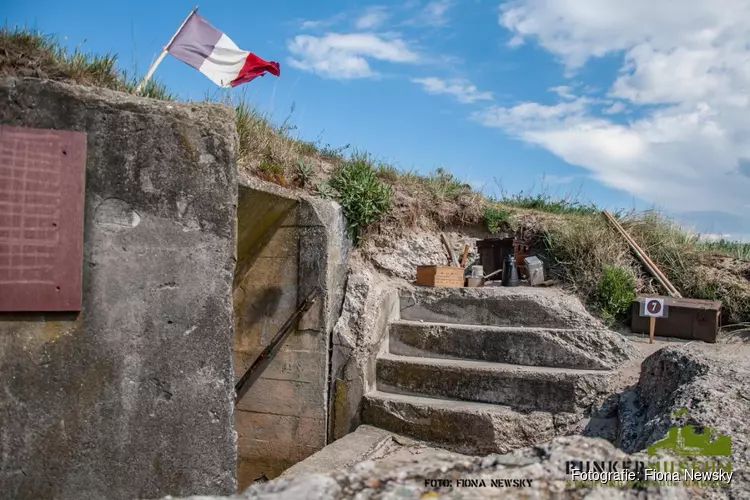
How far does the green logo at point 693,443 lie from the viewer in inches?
89.4

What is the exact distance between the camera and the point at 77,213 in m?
3.13

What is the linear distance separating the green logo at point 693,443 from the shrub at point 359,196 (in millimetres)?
4437

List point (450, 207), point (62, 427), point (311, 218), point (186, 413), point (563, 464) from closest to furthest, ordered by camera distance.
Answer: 1. point (563, 464)
2. point (62, 427)
3. point (186, 413)
4. point (311, 218)
5. point (450, 207)

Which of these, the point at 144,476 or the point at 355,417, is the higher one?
the point at 144,476

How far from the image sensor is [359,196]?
21.4ft

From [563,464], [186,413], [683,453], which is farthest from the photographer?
[186,413]

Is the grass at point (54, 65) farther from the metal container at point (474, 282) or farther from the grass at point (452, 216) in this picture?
the metal container at point (474, 282)

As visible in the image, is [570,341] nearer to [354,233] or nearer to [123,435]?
[354,233]

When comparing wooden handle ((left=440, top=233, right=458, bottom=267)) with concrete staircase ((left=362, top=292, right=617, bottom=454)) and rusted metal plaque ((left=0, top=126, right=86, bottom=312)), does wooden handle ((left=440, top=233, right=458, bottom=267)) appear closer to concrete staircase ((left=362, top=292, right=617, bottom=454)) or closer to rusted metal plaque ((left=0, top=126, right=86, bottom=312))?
concrete staircase ((left=362, top=292, right=617, bottom=454))

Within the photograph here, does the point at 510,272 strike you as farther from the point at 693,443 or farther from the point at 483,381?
the point at 693,443

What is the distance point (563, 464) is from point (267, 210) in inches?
172

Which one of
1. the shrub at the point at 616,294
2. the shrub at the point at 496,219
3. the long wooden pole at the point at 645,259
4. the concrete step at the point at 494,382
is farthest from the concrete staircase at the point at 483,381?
the shrub at the point at 496,219

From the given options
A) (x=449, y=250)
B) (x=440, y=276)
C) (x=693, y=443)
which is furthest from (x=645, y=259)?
(x=693, y=443)

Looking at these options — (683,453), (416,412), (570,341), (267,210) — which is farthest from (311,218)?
(683,453)
